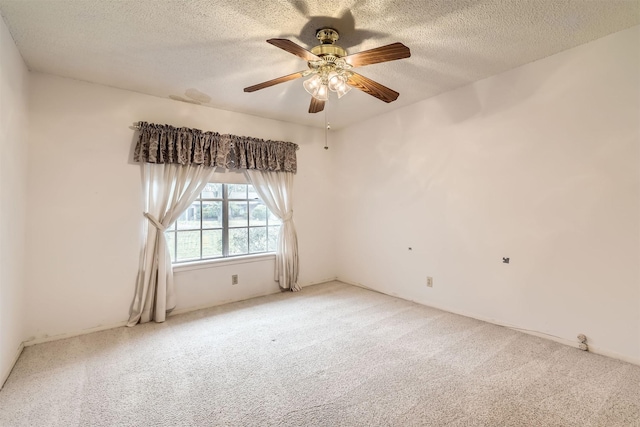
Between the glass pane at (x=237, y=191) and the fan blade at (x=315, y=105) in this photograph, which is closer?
the fan blade at (x=315, y=105)

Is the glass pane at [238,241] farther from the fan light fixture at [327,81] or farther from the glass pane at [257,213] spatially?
the fan light fixture at [327,81]

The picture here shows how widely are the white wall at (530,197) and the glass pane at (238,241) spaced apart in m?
1.95

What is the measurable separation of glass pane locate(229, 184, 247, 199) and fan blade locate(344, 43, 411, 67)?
2.45 m

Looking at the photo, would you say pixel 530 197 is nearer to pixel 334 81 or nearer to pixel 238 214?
pixel 334 81

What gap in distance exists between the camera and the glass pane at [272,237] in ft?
13.7

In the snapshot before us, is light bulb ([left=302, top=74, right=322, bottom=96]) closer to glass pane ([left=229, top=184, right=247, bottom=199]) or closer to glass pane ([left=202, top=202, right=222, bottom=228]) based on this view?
glass pane ([left=229, top=184, right=247, bottom=199])

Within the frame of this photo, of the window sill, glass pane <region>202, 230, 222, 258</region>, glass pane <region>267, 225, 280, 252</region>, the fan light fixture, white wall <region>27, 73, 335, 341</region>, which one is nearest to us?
the fan light fixture

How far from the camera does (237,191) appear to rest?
390 centimetres

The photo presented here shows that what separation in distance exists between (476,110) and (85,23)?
11.3 ft

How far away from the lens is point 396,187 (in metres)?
3.77

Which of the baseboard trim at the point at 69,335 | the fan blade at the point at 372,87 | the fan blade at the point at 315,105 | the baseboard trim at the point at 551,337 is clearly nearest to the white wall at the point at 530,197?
the baseboard trim at the point at 551,337

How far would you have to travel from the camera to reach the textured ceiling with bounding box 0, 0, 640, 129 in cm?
184

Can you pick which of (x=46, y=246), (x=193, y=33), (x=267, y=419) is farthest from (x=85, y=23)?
(x=267, y=419)

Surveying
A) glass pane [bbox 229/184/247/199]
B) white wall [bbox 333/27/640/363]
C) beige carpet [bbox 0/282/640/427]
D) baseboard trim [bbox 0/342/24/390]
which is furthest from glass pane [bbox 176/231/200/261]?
white wall [bbox 333/27/640/363]
